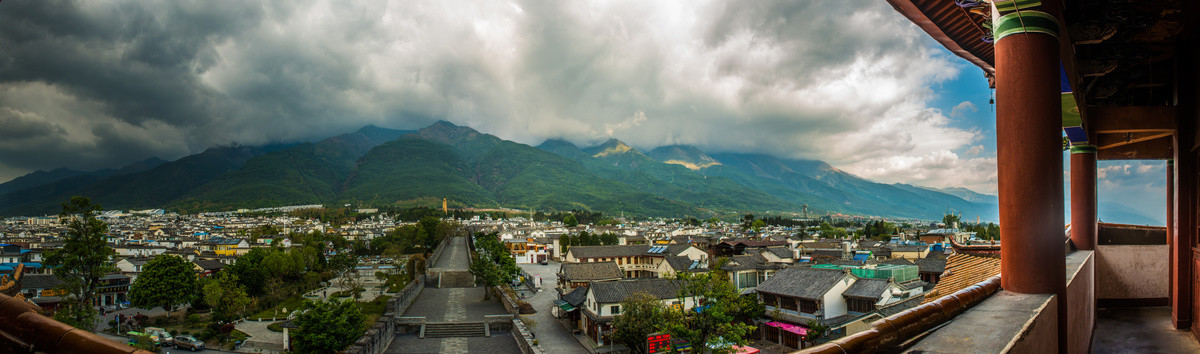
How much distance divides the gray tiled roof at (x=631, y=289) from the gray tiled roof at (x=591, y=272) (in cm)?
646

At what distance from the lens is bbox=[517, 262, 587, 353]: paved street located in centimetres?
2033

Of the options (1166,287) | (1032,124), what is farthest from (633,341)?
(1032,124)

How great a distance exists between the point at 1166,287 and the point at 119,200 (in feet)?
607

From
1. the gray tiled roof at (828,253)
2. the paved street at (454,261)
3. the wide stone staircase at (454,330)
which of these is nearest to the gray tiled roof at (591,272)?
the paved street at (454,261)

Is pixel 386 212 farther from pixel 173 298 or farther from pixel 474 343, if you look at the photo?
pixel 474 343

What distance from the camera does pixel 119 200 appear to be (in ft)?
438

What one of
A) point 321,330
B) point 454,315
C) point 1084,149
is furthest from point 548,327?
point 1084,149

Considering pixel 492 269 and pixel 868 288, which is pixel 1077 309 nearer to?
pixel 868 288

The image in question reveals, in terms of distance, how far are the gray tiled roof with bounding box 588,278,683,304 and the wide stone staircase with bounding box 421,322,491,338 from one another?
6025 mm

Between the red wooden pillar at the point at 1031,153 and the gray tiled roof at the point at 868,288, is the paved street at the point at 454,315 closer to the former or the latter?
the red wooden pillar at the point at 1031,153

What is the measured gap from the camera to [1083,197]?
A: 741cm

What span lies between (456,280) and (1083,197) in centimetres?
2711

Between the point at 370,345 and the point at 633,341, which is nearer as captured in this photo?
the point at 370,345

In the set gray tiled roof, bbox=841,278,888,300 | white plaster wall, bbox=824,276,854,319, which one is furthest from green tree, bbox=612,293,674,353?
gray tiled roof, bbox=841,278,888,300
